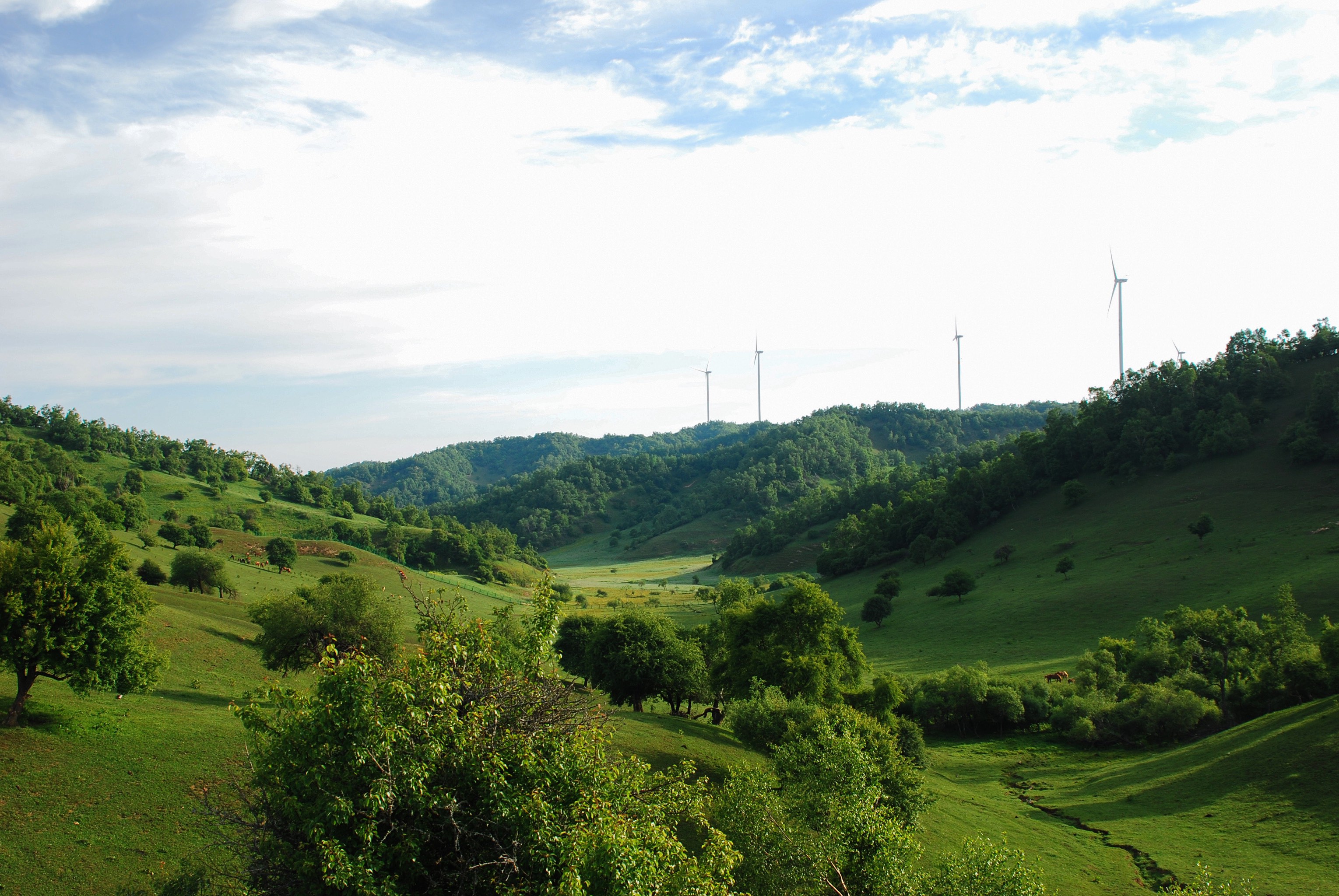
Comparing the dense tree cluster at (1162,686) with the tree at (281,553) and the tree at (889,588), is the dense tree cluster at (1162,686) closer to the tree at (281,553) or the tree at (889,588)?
the tree at (889,588)

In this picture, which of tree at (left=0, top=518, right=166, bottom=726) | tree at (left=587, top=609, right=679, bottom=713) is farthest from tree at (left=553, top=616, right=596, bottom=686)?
tree at (left=0, top=518, right=166, bottom=726)

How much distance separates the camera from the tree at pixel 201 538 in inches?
3696

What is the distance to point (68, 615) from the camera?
26734mm

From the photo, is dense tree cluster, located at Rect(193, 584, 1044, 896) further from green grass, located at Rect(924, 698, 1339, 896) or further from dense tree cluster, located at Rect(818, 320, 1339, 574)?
dense tree cluster, located at Rect(818, 320, 1339, 574)

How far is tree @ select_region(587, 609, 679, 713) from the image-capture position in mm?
47719

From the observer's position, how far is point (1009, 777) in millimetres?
46625

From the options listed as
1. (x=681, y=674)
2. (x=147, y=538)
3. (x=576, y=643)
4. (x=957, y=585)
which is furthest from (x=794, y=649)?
(x=147, y=538)

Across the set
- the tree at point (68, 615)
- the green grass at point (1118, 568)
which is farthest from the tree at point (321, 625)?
the green grass at point (1118, 568)

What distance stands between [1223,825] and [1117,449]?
10154 centimetres

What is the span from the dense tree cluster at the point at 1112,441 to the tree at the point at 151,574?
96.5 metres

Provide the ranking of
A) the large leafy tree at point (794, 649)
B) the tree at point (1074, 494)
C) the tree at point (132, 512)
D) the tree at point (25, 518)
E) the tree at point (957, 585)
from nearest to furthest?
1. the large leafy tree at point (794, 649)
2. the tree at point (25, 518)
3. the tree at point (132, 512)
4. the tree at point (957, 585)
5. the tree at point (1074, 494)

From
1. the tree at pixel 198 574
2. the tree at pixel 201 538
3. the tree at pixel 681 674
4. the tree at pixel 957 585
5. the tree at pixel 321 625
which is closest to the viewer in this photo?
the tree at pixel 321 625

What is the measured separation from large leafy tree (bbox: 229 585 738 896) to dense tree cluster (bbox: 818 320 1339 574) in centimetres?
11416

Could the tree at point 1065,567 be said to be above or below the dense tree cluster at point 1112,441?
below
